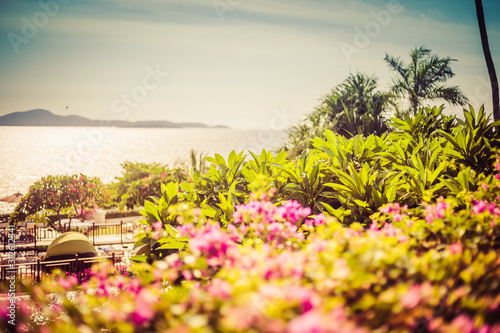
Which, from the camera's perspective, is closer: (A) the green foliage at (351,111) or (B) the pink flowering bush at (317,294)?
(B) the pink flowering bush at (317,294)

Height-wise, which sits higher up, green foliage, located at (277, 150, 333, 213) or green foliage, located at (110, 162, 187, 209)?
green foliage, located at (277, 150, 333, 213)

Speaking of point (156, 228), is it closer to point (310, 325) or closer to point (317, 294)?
point (317, 294)

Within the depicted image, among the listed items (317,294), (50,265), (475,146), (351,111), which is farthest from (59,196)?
(317,294)

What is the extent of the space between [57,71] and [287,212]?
87.1 metres

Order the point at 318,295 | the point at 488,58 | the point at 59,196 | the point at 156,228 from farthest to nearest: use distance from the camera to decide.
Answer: the point at 59,196 → the point at 488,58 → the point at 156,228 → the point at 318,295

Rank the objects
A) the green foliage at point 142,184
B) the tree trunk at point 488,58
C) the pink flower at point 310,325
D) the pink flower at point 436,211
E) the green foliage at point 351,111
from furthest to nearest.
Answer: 1. the green foliage at point 142,184
2. the green foliage at point 351,111
3. the tree trunk at point 488,58
4. the pink flower at point 436,211
5. the pink flower at point 310,325

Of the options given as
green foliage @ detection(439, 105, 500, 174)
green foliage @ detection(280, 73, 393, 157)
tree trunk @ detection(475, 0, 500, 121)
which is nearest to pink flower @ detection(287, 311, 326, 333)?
green foliage @ detection(439, 105, 500, 174)

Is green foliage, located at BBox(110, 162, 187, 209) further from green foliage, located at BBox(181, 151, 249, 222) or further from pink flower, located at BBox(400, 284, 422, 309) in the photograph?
pink flower, located at BBox(400, 284, 422, 309)

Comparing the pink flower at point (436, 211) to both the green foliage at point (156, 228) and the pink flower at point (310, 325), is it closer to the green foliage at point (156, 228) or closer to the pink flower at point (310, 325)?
the pink flower at point (310, 325)

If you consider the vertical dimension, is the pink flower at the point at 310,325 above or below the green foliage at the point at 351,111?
below

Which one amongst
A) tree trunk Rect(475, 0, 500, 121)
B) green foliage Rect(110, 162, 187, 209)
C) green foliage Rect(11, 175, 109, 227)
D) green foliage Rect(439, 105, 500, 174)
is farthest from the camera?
green foliage Rect(110, 162, 187, 209)

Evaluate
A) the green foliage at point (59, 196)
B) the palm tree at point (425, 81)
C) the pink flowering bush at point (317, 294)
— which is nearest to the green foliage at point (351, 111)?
the palm tree at point (425, 81)

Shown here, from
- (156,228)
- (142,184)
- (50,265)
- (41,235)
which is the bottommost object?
(41,235)

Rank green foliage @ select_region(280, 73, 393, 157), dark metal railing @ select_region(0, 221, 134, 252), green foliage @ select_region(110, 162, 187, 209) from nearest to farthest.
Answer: green foliage @ select_region(280, 73, 393, 157)
dark metal railing @ select_region(0, 221, 134, 252)
green foliage @ select_region(110, 162, 187, 209)
